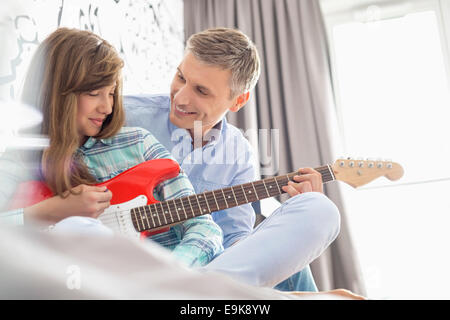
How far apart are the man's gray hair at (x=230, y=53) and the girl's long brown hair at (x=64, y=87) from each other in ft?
1.33

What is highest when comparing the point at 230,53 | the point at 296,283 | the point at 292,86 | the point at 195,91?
the point at 292,86

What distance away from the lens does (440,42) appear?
194cm

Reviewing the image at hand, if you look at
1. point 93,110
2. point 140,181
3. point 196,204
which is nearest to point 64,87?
point 93,110

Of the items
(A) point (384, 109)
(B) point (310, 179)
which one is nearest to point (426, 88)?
(A) point (384, 109)

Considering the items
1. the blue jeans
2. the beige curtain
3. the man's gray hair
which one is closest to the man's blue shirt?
the man's gray hair

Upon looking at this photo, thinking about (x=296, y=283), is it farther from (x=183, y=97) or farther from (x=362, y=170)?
(x=183, y=97)

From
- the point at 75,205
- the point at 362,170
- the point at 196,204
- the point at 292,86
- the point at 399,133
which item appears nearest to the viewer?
the point at 75,205

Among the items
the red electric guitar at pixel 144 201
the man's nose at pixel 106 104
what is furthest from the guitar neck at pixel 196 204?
the man's nose at pixel 106 104

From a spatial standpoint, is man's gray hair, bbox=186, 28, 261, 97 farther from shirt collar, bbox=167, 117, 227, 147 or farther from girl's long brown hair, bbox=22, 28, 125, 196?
girl's long brown hair, bbox=22, 28, 125, 196

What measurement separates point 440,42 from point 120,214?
184cm

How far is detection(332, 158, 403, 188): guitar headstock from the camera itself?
113 centimetres

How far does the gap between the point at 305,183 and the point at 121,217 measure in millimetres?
477

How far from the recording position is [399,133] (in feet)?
6.15

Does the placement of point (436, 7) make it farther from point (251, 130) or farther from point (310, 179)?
point (310, 179)
